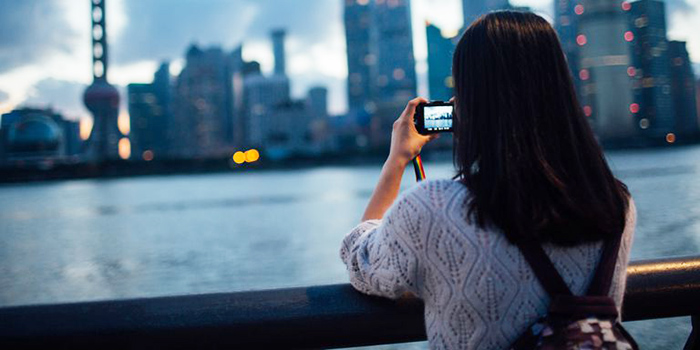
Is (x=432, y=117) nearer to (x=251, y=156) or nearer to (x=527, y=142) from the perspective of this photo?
(x=527, y=142)

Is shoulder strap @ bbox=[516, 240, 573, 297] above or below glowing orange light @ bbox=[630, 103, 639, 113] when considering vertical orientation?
below

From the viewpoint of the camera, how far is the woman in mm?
1064

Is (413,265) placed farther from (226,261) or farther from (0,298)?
(226,261)

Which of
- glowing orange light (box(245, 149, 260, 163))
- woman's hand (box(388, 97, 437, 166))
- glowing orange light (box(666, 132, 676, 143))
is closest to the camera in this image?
woman's hand (box(388, 97, 437, 166))

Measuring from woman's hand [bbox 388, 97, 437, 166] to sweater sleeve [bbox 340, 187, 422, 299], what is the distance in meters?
0.18

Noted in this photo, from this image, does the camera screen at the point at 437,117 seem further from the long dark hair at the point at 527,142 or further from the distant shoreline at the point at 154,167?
the distant shoreline at the point at 154,167

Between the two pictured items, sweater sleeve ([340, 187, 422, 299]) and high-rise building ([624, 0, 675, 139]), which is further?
high-rise building ([624, 0, 675, 139])

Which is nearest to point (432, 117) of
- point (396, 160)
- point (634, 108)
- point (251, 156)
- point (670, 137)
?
point (396, 160)

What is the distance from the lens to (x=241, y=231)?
2344 centimetres

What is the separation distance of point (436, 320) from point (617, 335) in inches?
13.0

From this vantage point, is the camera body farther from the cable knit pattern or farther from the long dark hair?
the cable knit pattern

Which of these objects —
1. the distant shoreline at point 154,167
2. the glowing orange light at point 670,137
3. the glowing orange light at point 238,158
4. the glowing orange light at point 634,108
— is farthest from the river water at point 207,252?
the glowing orange light at point 634,108

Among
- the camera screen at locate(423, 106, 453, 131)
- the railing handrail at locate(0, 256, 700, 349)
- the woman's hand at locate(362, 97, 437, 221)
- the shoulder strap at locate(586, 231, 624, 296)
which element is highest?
the camera screen at locate(423, 106, 453, 131)

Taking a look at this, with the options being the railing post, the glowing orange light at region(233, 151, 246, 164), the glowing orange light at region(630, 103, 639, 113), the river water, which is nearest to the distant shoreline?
the glowing orange light at region(233, 151, 246, 164)
